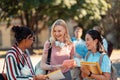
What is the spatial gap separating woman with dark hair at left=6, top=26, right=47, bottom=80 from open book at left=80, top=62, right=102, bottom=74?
697 mm

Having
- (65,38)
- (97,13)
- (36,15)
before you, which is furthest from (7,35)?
(65,38)

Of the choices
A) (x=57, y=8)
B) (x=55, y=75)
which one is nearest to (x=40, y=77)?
(x=55, y=75)

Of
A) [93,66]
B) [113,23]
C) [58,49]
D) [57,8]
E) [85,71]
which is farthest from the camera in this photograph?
[113,23]

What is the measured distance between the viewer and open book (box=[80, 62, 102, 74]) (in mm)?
4793

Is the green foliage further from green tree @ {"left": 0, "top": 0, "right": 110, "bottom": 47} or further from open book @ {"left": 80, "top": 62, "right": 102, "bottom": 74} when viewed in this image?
open book @ {"left": 80, "top": 62, "right": 102, "bottom": 74}

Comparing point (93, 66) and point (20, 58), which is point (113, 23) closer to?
point (93, 66)

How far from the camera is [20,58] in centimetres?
444

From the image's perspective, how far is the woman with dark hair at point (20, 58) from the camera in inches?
170

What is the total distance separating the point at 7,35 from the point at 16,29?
4679cm

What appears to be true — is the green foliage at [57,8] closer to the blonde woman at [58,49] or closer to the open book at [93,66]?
the blonde woman at [58,49]

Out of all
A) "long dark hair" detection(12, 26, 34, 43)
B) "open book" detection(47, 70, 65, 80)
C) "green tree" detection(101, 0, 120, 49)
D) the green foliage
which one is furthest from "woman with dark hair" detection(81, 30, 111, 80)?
A: "green tree" detection(101, 0, 120, 49)

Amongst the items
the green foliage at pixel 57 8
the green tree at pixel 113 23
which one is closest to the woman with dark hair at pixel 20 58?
the green foliage at pixel 57 8

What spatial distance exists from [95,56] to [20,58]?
43.4 inches

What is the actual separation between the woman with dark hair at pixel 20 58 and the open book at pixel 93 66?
0.70 m
